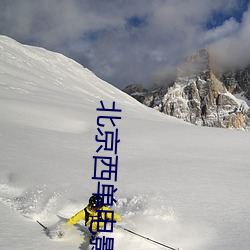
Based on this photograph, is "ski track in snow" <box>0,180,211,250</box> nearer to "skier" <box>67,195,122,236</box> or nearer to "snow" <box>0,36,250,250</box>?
"snow" <box>0,36,250,250</box>

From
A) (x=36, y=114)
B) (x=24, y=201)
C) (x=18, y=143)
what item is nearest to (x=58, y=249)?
(x=24, y=201)

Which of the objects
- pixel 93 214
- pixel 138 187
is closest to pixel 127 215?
pixel 93 214

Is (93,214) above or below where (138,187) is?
below

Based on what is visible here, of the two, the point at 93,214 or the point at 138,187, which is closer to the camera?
the point at 93,214

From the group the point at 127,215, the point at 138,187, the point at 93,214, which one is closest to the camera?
the point at 93,214

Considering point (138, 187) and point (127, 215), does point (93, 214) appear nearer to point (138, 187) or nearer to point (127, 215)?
point (127, 215)

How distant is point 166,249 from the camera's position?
16.7ft

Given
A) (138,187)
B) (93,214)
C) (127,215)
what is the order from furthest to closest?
(138,187), (127,215), (93,214)

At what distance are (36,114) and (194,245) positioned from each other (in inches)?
551

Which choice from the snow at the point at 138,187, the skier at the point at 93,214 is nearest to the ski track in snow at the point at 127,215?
the snow at the point at 138,187

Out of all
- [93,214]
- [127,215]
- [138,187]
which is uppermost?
[138,187]

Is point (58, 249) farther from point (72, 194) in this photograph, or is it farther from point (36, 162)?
point (36, 162)

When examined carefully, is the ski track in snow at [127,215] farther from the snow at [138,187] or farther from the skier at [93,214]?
the skier at [93,214]

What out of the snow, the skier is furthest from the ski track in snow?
the skier
